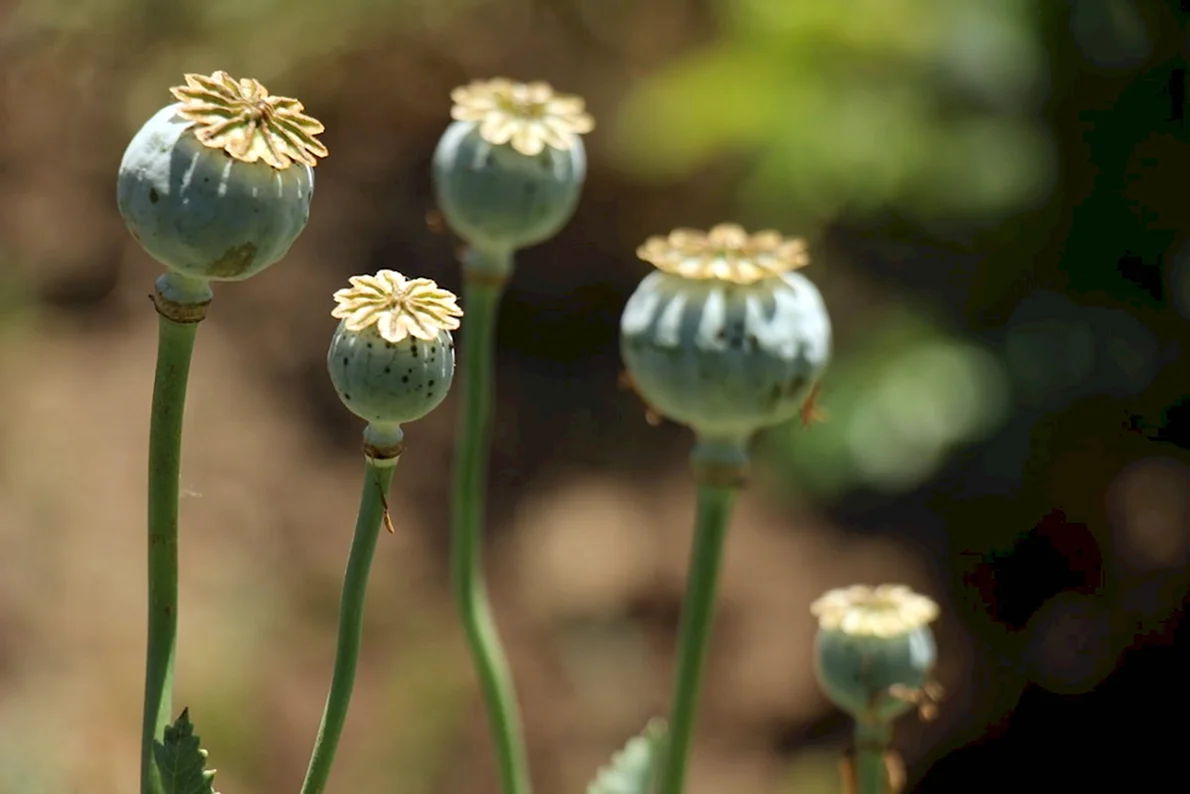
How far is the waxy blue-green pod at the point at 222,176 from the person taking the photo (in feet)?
1.75

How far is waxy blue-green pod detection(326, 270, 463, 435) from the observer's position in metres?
0.54

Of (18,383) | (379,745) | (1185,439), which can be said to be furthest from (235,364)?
(1185,439)

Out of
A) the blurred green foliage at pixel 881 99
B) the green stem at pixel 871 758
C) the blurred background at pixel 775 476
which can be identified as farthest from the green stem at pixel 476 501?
the blurred green foliage at pixel 881 99

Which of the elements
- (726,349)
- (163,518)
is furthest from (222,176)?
(726,349)

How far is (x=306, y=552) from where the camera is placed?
108 inches

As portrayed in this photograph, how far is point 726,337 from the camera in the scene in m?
0.66

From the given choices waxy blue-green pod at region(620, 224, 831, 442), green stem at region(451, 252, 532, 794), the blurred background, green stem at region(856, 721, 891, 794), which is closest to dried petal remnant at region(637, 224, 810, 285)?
waxy blue-green pod at region(620, 224, 831, 442)

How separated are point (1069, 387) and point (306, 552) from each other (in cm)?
126

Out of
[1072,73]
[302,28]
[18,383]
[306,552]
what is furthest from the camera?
[302,28]

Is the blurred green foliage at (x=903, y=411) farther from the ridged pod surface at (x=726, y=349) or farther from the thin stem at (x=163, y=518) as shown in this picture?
the thin stem at (x=163, y=518)

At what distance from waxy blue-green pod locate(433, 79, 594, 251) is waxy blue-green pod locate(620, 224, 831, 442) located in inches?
5.8

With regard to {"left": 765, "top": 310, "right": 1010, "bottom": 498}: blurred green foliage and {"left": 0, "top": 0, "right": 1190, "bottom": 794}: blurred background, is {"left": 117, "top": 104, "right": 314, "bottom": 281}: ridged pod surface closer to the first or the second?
{"left": 0, "top": 0, "right": 1190, "bottom": 794}: blurred background

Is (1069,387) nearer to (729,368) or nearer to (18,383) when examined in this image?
(18,383)

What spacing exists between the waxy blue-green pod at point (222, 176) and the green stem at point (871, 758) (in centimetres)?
35
